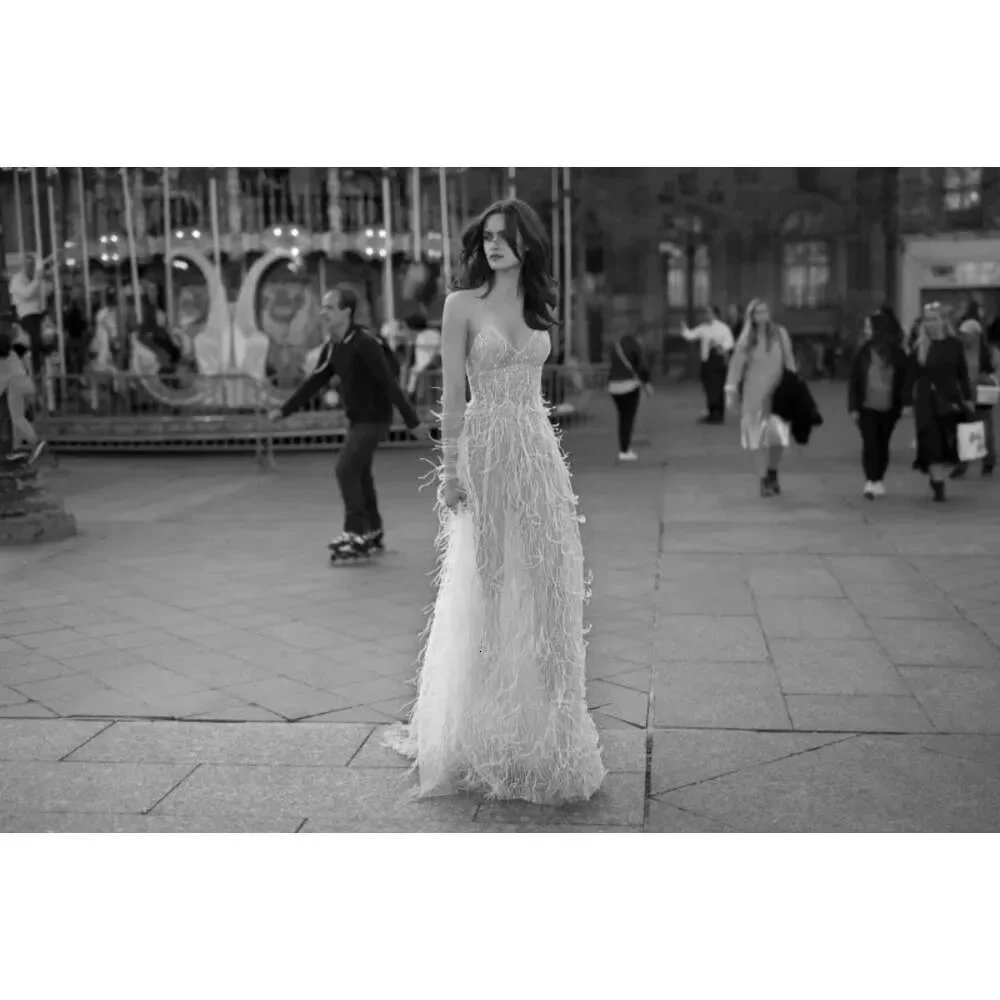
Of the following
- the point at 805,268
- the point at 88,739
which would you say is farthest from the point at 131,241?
the point at 805,268

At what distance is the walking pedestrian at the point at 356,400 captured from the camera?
7.73 metres

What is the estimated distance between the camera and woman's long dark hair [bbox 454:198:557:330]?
12.2 feet

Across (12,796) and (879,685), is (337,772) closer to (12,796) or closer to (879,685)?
(12,796)

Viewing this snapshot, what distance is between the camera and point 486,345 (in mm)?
3715

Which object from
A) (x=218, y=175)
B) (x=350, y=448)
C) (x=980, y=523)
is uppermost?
(x=218, y=175)

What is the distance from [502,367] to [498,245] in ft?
1.19

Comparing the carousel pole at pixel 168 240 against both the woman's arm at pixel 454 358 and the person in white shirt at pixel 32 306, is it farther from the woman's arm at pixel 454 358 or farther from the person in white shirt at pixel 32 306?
the woman's arm at pixel 454 358

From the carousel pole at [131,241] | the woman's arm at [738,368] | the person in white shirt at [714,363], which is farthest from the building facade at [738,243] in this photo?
the woman's arm at [738,368]

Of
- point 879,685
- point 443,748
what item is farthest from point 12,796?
point 879,685

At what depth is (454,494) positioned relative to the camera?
151 inches

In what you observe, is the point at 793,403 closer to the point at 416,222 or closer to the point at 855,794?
the point at 855,794

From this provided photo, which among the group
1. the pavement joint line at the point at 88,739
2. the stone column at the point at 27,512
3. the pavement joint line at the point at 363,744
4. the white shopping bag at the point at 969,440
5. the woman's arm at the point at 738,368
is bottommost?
the pavement joint line at the point at 363,744

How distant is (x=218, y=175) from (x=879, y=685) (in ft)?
44.5
